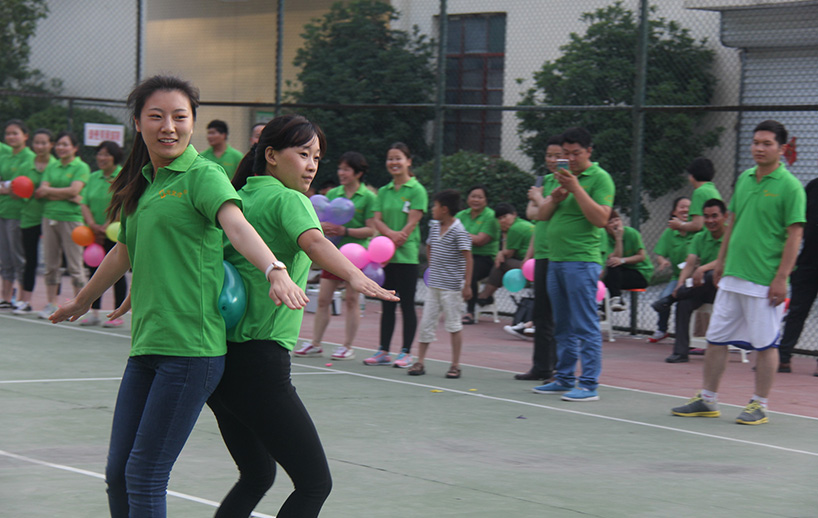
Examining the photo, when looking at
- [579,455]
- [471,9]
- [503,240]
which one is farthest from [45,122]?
[579,455]

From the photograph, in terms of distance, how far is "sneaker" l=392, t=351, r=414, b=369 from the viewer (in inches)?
356

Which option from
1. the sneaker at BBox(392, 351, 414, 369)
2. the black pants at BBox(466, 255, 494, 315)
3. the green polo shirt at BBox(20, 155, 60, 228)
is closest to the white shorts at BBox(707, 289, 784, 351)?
the sneaker at BBox(392, 351, 414, 369)

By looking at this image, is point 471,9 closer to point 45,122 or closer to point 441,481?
point 45,122

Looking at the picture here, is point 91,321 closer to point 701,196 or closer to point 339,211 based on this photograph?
point 339,211

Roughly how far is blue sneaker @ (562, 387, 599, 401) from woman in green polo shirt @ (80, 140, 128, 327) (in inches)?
207

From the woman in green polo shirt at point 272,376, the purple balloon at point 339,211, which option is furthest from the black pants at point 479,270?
the woman in green polo shirt at point 272,376

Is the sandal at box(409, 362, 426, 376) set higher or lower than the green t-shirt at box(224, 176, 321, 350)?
lower

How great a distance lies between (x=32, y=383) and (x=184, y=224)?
16.2ft

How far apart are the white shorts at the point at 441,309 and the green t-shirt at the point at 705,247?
9.28ft

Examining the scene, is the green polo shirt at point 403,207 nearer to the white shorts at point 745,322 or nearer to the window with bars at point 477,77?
the white shorts at point 745,322

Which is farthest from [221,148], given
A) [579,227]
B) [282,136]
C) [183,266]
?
[183,266]

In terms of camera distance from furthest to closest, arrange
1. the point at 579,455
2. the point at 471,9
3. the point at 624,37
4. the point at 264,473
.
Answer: the point at 471,9
the point at 624,37
the point at 579,455
the point at 264,473

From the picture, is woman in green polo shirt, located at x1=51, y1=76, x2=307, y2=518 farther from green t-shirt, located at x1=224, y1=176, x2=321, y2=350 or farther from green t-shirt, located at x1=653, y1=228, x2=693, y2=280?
green t-shirt, located at x1=653, y1=228, x2=693, y2=280

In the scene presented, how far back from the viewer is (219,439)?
5.95 meters
